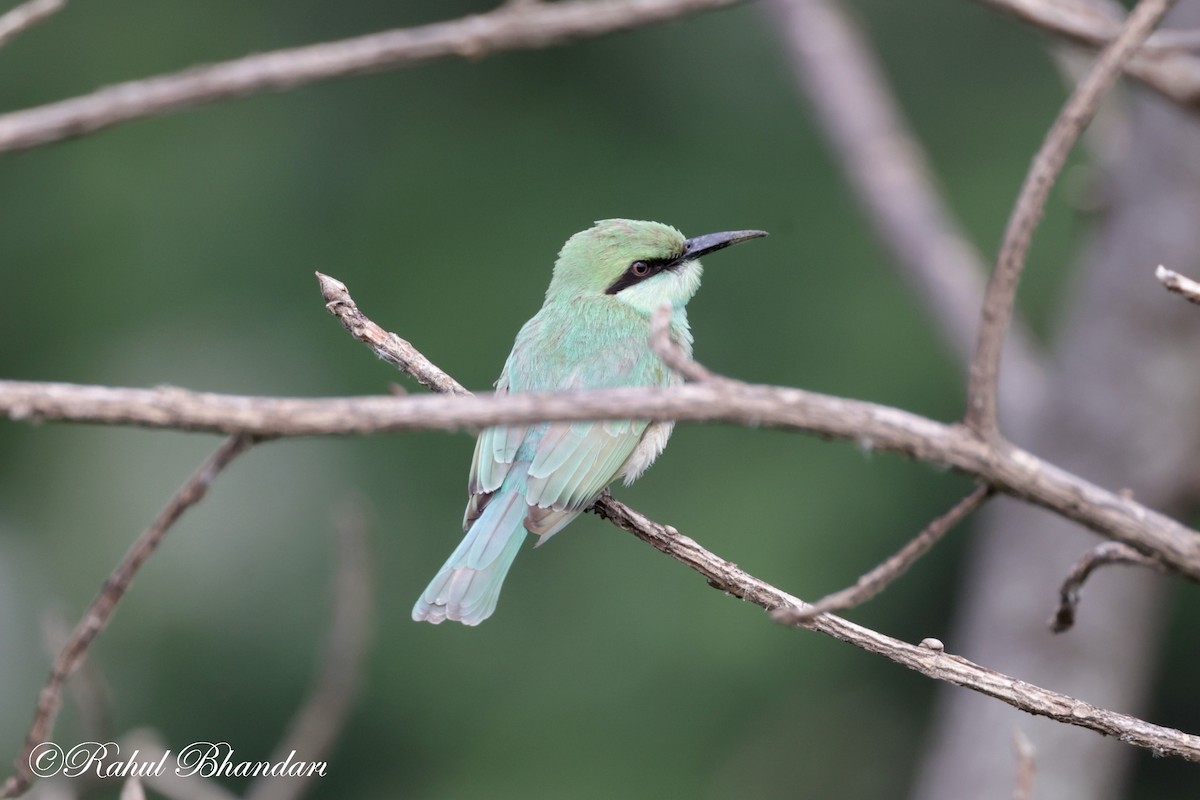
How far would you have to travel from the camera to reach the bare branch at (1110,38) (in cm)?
280

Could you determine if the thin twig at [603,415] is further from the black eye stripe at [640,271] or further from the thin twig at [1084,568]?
the black eye stripe at [640,271]

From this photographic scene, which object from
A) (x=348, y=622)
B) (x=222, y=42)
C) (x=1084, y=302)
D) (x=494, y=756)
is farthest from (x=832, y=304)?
(x=348, y=622)

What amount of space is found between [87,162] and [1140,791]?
5.14m

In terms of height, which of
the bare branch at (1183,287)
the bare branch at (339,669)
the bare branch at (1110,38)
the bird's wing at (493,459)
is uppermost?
the bare branch at (1110,38)

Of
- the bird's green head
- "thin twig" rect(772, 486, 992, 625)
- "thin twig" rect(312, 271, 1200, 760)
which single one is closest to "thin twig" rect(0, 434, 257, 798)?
"thin twig" rect(772, 486, 992, 625)

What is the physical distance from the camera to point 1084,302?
4.39 m

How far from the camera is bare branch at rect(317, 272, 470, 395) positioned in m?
2.21

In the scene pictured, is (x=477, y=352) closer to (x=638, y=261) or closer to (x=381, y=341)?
(x=638, y=261)

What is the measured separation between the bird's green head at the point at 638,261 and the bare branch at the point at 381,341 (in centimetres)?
100

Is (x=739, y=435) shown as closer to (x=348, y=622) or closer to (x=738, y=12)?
(x=738, y=12)

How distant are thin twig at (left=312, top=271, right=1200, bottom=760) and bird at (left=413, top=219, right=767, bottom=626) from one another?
61 cm

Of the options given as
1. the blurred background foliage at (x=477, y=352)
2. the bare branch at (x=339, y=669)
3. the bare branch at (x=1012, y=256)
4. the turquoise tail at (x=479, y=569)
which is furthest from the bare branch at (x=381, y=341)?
the blurred background foliage at (x=477, y=352)

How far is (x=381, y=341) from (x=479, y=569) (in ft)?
1.79

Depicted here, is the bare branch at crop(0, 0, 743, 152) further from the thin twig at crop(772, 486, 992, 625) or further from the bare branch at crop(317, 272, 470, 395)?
the thin twig at crop(772, 486, 992, 625)
